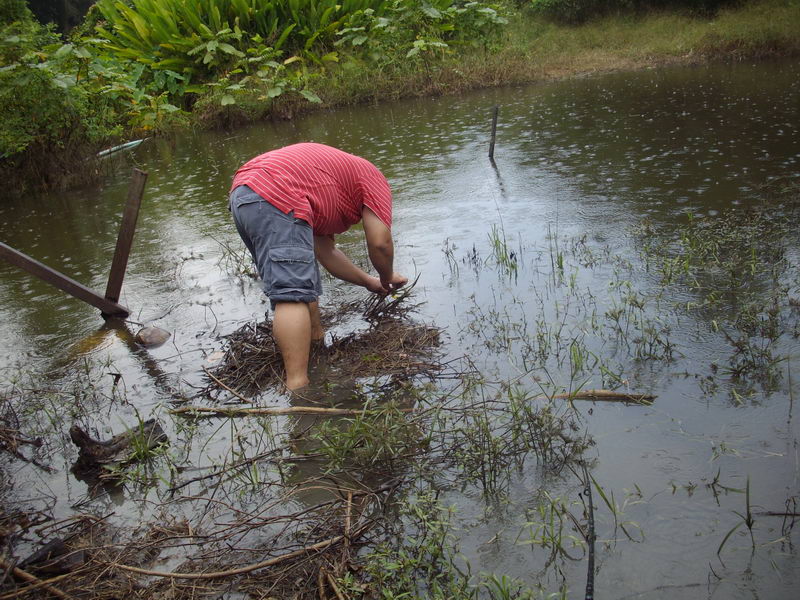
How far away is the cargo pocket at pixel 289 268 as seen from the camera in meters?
3.58

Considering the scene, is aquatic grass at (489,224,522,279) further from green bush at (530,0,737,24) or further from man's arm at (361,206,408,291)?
green bush at (530,0,737,24)

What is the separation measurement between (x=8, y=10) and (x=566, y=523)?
12401mm

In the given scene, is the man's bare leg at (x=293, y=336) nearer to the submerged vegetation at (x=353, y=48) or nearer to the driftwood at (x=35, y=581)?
the driftwood at (x=35, y=581)

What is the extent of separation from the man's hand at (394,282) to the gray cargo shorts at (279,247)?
2.78 feet

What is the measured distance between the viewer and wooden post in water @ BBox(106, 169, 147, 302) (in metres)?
4.85

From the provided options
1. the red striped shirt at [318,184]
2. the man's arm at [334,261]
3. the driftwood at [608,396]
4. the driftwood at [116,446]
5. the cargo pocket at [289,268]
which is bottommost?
the driftwood at [608,396]

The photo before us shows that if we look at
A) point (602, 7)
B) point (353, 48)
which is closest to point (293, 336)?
point (353, 48)

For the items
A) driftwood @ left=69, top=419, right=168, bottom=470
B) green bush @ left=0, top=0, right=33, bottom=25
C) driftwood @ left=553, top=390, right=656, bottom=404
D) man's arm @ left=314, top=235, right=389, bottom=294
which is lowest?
driftwood @ left=553, top=390, right=656, bottom=404

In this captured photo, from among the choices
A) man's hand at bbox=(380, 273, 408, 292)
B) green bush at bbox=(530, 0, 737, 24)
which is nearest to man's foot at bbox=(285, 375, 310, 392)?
man's hand at bbox=(380, 273, 408, 292)

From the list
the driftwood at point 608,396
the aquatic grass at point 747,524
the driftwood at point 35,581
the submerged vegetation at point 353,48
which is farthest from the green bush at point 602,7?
the driftwood at point 35,581

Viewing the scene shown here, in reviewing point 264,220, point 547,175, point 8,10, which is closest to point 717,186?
point 547,175

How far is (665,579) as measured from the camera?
228 centimetres

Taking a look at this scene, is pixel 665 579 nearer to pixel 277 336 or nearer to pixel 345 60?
pixel 277 336

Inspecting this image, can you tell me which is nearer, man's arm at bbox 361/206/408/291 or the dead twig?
the dead twig
